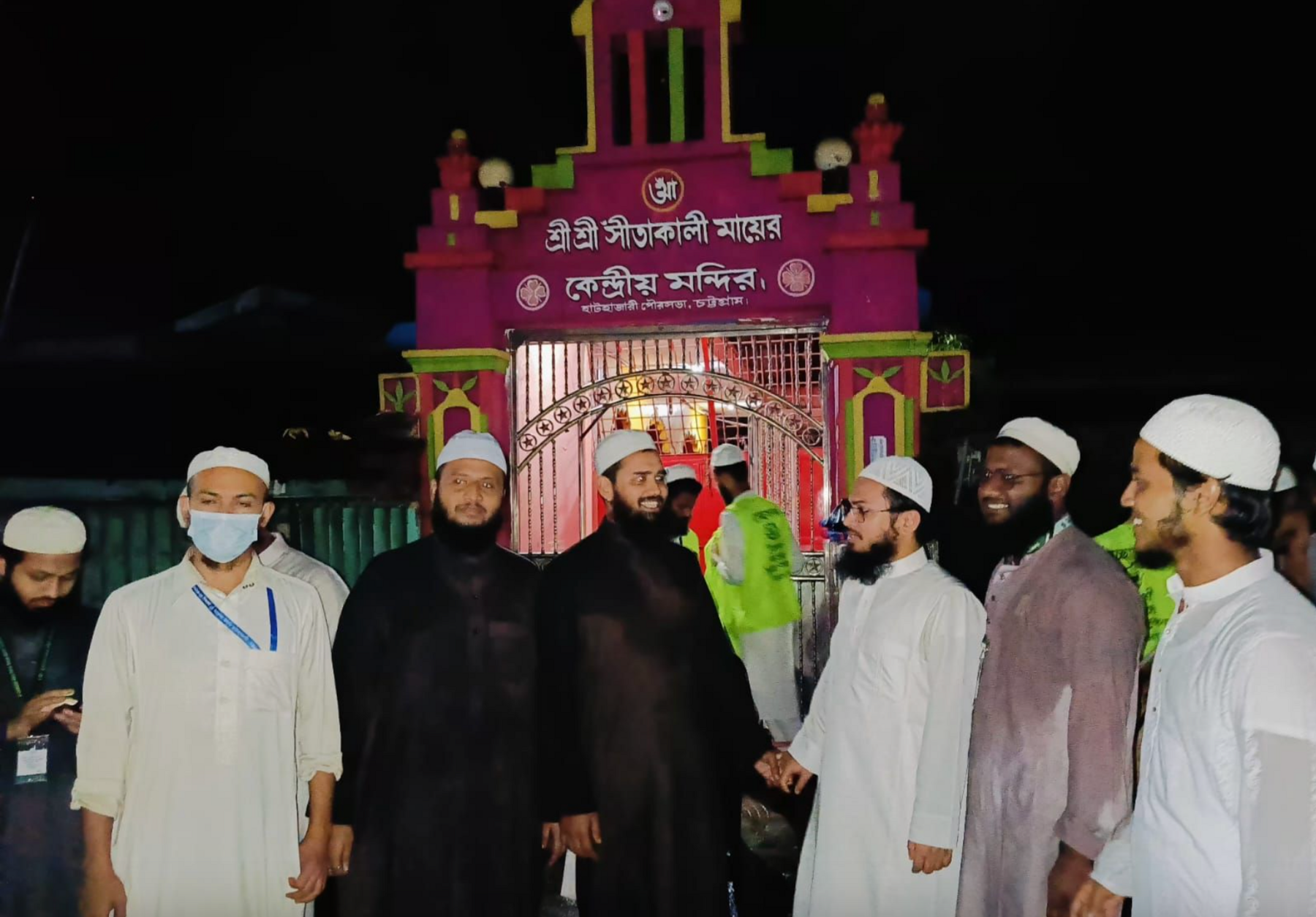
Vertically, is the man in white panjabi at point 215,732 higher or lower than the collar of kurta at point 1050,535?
lower

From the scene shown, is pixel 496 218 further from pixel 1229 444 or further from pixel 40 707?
pixel 1229 444

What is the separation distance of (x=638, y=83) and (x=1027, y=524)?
12.8 ft

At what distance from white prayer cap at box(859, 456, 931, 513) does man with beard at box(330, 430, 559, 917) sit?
1390mm

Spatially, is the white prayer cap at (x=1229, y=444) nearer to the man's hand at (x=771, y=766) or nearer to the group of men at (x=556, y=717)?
the group of men at (x=556, y=717)

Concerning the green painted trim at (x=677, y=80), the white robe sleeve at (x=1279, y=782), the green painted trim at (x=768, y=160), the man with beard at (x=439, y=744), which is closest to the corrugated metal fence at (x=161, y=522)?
the man with beard at (x=439, y=744)

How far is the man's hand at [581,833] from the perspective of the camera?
3.23 meters

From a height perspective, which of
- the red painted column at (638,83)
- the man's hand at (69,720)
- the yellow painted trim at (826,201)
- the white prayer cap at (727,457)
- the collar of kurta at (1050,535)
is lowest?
the man's hand at (69,720)

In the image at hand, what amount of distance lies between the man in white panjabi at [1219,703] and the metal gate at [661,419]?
348 centimetres

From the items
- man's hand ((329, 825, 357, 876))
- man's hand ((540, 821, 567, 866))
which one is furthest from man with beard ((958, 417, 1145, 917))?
man's hand ((329, 825, 357, 876))

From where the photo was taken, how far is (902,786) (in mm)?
3107

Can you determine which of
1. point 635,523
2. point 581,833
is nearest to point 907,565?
point 635,523

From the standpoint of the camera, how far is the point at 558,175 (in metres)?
5.89

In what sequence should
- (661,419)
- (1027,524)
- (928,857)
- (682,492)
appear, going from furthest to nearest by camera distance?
(661,419) < (682,492) < (1027,524) < (928,857)

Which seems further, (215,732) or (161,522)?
(161,522)
